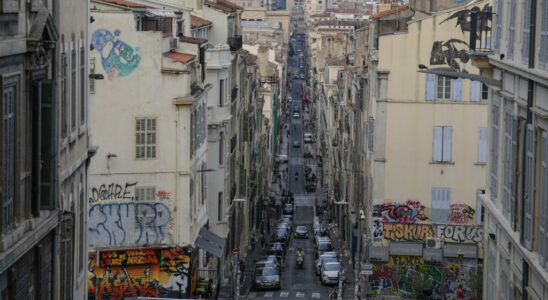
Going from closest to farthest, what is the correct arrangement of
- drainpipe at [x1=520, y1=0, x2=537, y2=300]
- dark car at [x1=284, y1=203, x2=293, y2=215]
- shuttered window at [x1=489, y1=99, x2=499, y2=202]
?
1. drainpipe at [x1=520, y1=0, x2=537, y2=300]
2. shuttered window at [x1=489, y1=99, x2=499, y2=202]
3. dark car at [x1=284, y1=203, x2=293, y2=215]

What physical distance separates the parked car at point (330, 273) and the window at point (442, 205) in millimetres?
10094

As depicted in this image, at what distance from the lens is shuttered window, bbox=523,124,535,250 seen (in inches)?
702

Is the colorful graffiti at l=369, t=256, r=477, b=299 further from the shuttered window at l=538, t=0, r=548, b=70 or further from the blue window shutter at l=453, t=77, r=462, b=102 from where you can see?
the shuttered window at l=538, t=0, r=548, b=70

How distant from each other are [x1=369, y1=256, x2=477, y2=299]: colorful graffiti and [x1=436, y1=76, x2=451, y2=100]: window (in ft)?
23.3

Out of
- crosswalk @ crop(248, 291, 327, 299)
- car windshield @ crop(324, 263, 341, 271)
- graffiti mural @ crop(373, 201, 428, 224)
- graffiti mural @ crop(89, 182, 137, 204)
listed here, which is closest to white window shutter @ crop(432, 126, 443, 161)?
graffiti mural @ crop(373, 201, 428, 224)

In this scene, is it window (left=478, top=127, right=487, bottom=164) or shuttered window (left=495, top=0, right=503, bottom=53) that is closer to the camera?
shuttered window (left=495, top=0, right=503, bottom=53)

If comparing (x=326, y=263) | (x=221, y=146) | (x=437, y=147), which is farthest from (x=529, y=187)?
(x=326, y=263)

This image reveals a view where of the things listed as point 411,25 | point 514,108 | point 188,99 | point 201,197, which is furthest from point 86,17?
point 411,25

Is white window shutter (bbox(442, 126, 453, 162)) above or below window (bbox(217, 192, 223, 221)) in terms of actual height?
above

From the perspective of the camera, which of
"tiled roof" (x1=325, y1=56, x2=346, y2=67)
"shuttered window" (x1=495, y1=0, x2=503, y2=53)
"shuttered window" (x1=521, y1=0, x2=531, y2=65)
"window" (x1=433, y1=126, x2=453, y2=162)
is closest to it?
"shuttered window" (x1=521, y1=0, x2=531, y2=65)

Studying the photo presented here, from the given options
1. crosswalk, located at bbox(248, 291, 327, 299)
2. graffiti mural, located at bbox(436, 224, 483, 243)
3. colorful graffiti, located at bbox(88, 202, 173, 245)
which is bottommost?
crosswalk, located at bbox(248, 291, 327, 299)

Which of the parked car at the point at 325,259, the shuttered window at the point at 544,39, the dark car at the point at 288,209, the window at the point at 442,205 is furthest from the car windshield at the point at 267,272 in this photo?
the dark car at the point at 288,209

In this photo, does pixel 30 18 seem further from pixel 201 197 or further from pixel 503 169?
pixel 201 197

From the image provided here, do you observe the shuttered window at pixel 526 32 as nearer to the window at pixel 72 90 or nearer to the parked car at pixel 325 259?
the window at pixel 72 90
